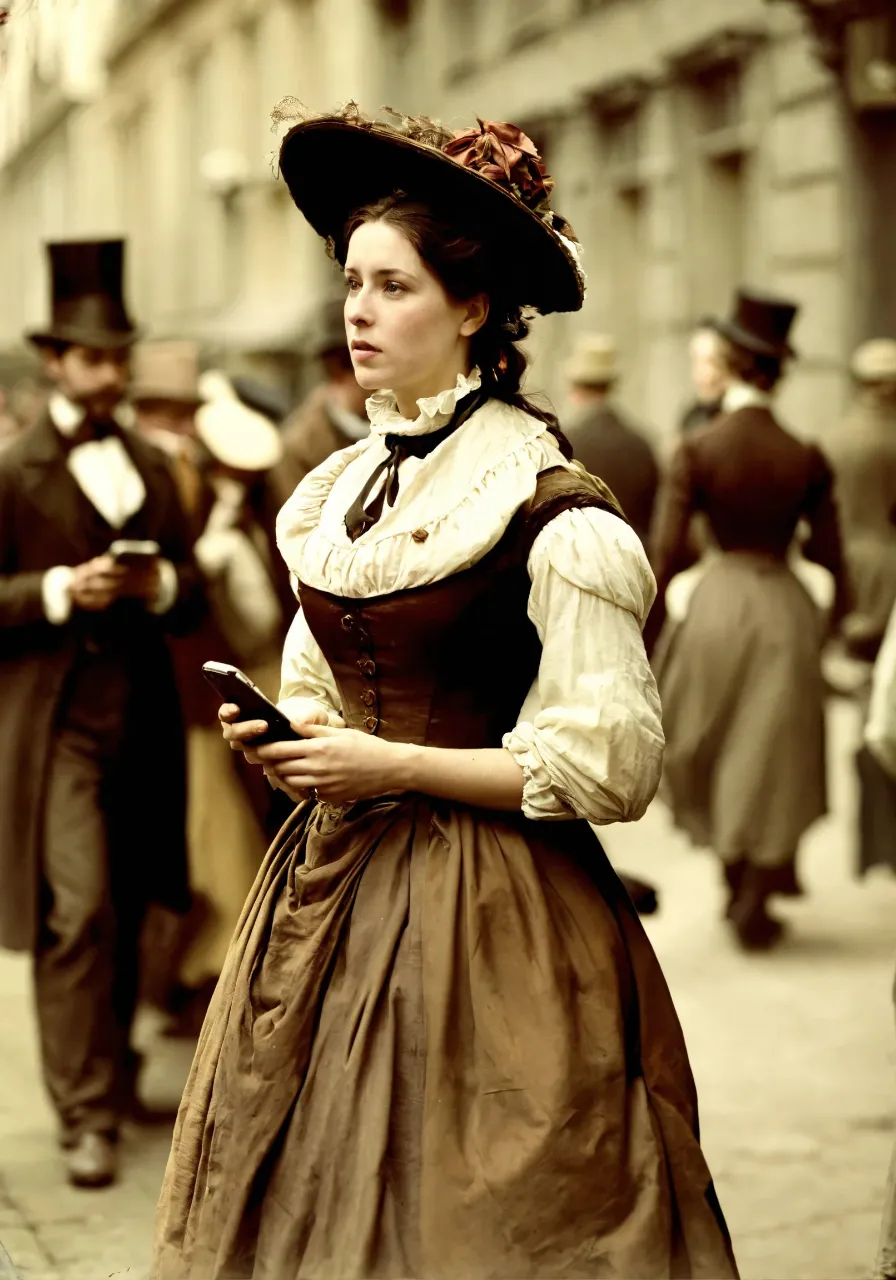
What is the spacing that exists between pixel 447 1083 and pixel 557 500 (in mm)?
827

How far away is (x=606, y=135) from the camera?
671 inches

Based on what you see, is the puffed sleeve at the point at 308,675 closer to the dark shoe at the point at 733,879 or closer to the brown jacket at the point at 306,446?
the brown jacket at the point at 306,446

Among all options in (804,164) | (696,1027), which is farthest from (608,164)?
(696,1027)

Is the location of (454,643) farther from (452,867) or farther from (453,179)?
(453,179)

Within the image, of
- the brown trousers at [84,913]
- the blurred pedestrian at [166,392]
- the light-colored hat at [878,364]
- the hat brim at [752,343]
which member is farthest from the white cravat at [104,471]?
the light-colored hat at [878,364]

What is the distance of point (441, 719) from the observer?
327cm

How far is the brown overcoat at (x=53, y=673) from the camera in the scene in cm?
547

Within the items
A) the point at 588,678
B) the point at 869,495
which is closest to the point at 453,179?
the point at 588,678

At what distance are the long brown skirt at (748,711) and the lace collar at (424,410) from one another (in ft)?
14.6

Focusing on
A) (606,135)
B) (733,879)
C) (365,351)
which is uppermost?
(606,135)

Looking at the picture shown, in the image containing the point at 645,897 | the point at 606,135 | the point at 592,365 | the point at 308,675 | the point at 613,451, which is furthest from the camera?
the point at 606,135

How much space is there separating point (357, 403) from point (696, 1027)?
2.24m

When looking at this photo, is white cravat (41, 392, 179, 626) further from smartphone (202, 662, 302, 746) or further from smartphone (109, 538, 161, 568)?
smartphone (202, 662, 302, 746)

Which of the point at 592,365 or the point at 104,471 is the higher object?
the point at 592,365
